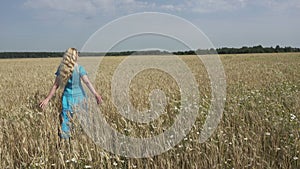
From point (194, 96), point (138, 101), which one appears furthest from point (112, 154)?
point (194, 96)

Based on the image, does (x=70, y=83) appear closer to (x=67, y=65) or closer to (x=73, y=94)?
(x=73, y=94)

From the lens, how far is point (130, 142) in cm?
337

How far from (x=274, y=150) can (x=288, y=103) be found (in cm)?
215

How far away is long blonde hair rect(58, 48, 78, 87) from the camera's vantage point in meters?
4.46

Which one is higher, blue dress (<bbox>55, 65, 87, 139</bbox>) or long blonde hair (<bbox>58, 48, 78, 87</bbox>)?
long blonde hair (<bbox>58, 48, 78, 87</bbox>)

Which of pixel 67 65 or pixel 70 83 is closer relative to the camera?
pixel 67 65

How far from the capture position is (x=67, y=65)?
14.7 ft

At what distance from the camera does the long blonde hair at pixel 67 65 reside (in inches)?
176

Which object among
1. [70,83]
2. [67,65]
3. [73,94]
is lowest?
[73,94]

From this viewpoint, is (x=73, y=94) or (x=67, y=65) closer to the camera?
(x=67, y=65)

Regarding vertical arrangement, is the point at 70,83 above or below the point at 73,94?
above

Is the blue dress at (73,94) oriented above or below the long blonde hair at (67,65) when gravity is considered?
below

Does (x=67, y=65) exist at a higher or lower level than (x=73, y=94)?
higher

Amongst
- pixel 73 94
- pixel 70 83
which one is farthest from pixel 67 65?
pixel 73 94
